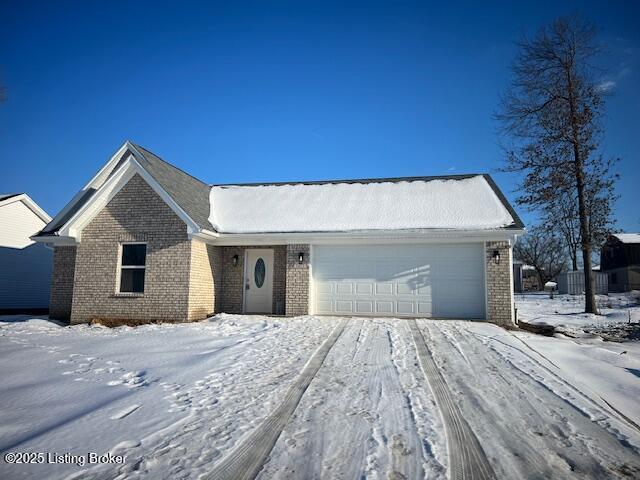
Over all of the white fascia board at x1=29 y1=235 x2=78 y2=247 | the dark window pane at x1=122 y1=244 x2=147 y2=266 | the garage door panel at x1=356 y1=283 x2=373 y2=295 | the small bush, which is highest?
the white fascia board at x1=29 y1=235 x2=78 y2=247

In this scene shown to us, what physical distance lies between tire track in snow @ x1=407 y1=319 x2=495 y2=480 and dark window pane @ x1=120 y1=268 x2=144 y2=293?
9.45m

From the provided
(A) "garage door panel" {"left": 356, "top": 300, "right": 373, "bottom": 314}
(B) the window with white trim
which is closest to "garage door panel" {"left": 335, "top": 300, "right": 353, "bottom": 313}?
(A) "garage door panel" {"left": 356, "top": 300, "right": 373, "bottom": 314}

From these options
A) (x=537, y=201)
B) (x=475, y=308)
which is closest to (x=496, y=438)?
(x=475, y=308)

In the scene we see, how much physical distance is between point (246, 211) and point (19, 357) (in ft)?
28.1

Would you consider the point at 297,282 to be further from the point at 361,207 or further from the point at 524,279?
the point at 524,279

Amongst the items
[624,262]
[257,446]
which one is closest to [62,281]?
[257,446]

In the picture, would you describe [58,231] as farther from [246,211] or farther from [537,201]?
[537,201]

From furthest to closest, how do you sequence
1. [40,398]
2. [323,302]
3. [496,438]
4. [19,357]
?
[323,302] < [19,357] < [40,398] < [496,438]

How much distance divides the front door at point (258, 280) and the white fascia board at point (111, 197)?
2595 millimetres

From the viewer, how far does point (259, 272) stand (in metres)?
13.2

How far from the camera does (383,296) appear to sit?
470 inches

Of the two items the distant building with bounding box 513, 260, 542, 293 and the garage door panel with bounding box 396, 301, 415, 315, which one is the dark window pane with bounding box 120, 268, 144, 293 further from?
the distant building with bounding box 513, 260, 542, 293

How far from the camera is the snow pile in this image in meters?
12.0

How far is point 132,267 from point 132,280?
0.40 metres
